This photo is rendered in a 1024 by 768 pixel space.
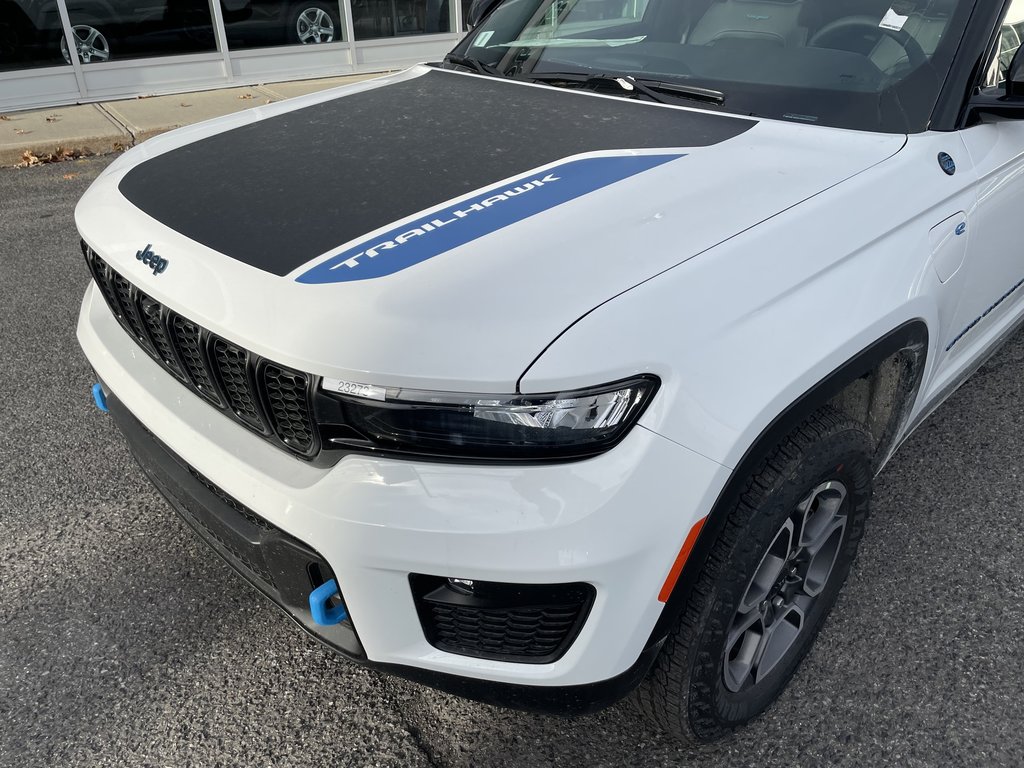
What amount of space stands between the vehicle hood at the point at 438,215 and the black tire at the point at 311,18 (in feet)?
25.5

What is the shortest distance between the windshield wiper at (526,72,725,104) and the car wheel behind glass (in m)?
7.56

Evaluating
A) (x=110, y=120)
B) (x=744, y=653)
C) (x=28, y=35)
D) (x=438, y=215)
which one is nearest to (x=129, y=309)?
(x=438, y=215)

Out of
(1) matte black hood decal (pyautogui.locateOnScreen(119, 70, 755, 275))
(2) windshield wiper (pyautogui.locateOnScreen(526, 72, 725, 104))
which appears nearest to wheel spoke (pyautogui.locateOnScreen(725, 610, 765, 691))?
(1) matte black hood decal (pyautogui.locateOnScreen(119, 70, 755, 275))

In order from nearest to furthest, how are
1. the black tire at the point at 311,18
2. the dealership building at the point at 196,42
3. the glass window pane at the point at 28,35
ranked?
the glass window pane at the point at 28,35 < the dealership building at the point at 196,42 < the black tire at the point at 311,18

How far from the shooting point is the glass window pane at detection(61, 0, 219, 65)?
8.49m

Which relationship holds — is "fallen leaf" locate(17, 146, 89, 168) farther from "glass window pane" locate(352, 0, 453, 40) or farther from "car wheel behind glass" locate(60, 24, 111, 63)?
"glass window pane" locate(352, 0, 453, 40)

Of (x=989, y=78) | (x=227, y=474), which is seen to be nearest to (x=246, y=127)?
(x=227, y=474)

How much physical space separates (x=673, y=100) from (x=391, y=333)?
1392 millimetres

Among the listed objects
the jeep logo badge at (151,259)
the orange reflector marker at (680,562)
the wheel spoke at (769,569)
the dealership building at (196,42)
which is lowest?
the dealership building at (196,42)

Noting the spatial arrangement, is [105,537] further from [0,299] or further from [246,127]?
[0,299]

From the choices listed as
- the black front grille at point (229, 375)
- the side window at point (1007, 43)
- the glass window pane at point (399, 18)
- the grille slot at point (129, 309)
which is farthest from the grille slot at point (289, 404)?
the glass window pane at point (399, 18)

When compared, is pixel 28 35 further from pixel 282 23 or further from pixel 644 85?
pixel 644 85

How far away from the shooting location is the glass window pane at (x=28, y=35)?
26.9 feet

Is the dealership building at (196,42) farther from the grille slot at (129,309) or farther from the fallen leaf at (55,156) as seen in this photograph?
the grille slot at (129,309)
